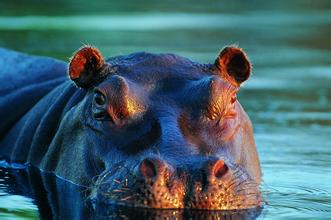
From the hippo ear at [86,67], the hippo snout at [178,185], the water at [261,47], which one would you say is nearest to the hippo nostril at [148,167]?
the hippo snout at [178,185]

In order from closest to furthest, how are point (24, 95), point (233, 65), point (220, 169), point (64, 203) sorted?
point (220, 169) → point (64, 203) → point (233, 65) → point (24, 95)

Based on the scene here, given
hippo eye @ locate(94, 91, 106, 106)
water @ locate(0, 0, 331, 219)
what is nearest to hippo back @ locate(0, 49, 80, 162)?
water @ locate(0, 0, 331, 219)

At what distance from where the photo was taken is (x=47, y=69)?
1100 centimetres

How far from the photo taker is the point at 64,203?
7.93 meters

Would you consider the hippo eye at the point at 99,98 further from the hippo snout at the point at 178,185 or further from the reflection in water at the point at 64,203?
the hippo snout at the point at 178,185

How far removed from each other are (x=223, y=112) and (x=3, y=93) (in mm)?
3348

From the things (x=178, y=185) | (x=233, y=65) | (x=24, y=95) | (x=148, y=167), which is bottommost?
Result: (x=178, y=185)

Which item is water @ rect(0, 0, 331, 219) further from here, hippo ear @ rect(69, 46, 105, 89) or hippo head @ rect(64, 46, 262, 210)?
hippo ear @ rect(69, 46, 105, 89)

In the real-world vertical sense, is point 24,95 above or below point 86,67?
above

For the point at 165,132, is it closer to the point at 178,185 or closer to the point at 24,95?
the point at 178,185

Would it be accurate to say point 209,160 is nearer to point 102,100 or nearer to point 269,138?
point 102,100

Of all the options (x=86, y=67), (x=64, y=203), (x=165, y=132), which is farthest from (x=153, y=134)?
(x=86, y=67)

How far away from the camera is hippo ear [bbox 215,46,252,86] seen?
8297mm

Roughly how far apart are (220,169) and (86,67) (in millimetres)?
1707
